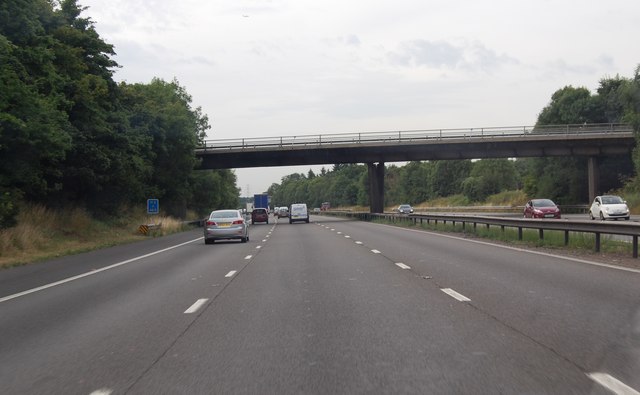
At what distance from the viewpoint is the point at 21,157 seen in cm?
2567

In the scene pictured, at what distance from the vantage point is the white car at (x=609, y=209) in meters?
37.6

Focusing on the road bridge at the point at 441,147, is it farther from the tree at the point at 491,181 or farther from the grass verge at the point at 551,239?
the tree at the point at 491,181

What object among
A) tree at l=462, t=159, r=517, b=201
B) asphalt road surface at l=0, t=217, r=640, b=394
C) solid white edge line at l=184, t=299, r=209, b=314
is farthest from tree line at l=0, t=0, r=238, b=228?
tree at l=462, t=159, r=517, b=201

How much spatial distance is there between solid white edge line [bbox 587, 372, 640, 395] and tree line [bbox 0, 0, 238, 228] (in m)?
19.7

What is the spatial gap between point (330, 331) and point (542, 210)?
3651 cm

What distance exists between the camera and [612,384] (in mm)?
5777

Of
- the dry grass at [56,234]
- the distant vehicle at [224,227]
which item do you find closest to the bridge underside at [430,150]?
the dry grass at [56,234]

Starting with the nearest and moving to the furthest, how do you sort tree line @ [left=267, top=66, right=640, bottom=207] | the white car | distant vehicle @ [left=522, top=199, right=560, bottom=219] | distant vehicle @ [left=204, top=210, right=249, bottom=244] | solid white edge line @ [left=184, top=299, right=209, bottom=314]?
solid white edge line @ [left=184, top=299, right=209, bottom=314] < distant vehicle @ [left=204, top=210, right=249, bottom=244] < the white car < distant vehicle @ [left=522, top=199, right=560, bottom=219] < tree line @ [left=267, top=66, right=640, bottom=207]

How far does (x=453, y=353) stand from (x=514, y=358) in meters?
0.61

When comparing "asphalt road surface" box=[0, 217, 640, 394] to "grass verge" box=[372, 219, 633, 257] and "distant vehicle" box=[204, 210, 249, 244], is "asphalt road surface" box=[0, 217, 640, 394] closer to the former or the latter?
"grass verge" box=[372, 219, 633, 257]

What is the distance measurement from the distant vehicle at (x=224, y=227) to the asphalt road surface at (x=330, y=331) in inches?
536

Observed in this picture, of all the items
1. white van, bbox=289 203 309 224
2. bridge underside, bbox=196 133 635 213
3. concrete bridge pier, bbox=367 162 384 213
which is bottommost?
white van, bbox=289 203 309 224

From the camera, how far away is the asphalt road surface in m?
6.08

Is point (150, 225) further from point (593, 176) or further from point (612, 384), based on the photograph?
point (593, 176)
